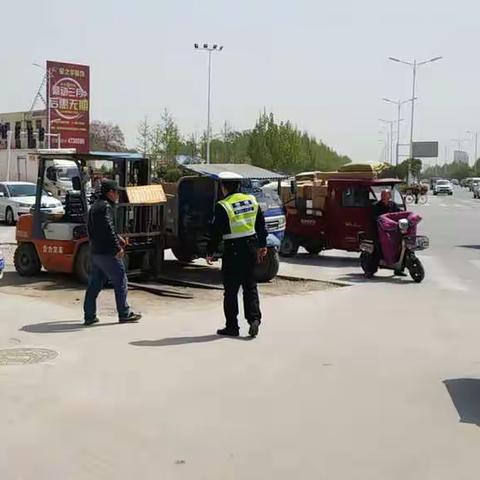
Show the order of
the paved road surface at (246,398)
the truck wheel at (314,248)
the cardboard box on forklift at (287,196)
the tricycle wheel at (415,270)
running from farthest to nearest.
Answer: the cardboard box on forklift at (287,196), the truck wheel at (314,248), the tricycle wheel at (415,270), the paved road surface at (246,398)

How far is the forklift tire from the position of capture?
12.5m

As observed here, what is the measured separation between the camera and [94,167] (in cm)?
1348

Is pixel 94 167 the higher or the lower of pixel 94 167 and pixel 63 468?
the higher

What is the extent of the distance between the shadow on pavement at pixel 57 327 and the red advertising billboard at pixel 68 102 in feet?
139

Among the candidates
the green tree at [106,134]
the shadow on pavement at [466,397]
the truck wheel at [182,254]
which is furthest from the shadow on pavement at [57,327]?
the green tree at [106,134]

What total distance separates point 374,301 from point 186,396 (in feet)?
18.2

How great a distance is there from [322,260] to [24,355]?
10.5 m

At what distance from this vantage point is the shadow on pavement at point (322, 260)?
1617 centimetres

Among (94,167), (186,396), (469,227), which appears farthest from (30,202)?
(186,396)

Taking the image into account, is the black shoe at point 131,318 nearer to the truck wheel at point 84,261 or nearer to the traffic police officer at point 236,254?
the traffic police officer at point 236,254

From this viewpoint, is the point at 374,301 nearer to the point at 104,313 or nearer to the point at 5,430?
the point at 104,313

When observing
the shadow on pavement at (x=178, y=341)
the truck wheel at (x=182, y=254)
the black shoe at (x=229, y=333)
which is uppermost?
the truck wheel at (x=182, y=254)

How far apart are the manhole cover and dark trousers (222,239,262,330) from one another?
1.92 metres

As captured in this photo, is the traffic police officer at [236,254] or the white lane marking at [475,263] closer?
the traffic police officer at [236,254]
